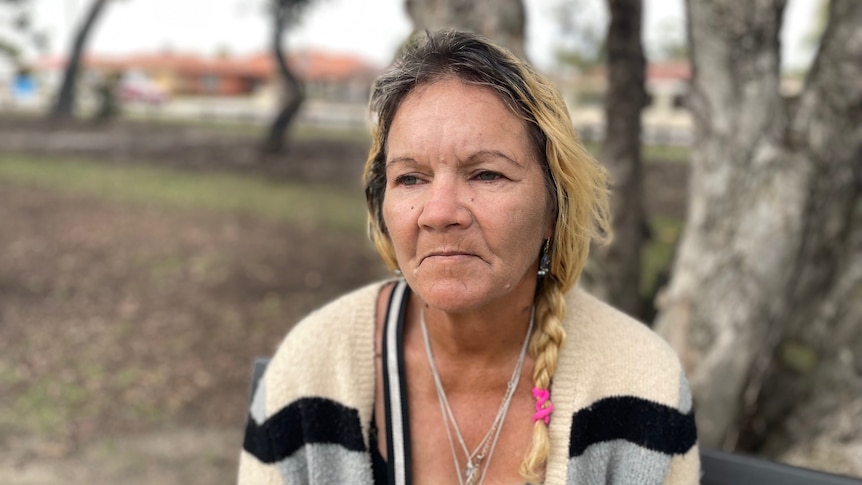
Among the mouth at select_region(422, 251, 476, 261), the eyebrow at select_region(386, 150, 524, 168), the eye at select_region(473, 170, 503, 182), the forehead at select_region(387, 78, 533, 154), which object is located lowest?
the mouth at select_region(422, 251, 476, 261)

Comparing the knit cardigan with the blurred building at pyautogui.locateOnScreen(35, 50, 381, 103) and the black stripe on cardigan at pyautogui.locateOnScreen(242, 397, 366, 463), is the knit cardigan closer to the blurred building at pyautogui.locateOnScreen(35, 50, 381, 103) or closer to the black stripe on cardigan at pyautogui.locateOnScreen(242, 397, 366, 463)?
the black stripe on cardigan at pyautogui.locateOnScreen(242, 397, 366, 463)

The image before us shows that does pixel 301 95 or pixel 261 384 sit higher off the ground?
pixel 301 95

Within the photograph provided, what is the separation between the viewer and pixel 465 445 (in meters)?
1.86

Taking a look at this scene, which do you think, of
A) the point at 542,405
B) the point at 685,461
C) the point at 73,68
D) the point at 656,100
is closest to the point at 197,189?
the point at 73,68

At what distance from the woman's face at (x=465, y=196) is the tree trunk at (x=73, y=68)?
16.5m

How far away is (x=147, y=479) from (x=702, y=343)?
2778 millimetres

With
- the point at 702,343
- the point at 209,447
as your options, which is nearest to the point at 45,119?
the point at 209,447

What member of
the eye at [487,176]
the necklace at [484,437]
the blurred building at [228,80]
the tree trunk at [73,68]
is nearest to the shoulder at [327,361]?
the necklace at [484,437]

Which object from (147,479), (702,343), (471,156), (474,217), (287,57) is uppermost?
(287,57)

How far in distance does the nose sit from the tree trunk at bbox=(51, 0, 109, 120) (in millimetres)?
16542

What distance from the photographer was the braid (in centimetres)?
175

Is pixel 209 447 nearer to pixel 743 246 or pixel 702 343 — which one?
pixel 702 343

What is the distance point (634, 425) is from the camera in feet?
5.90

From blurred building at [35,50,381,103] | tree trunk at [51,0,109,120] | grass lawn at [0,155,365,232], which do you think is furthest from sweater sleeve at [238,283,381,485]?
blurred building at [35,50,381,103]
